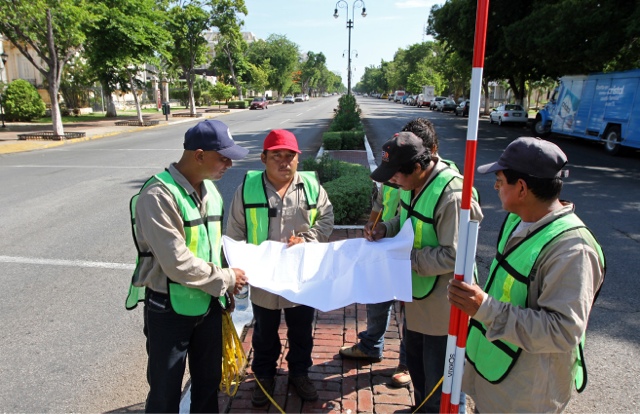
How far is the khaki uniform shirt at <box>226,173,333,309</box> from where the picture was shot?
2.96 m

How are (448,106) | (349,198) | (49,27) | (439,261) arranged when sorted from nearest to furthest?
(439,261)
(349,198)
(49,27)
(448,106)

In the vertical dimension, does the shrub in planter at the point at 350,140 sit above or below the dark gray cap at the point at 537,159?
below

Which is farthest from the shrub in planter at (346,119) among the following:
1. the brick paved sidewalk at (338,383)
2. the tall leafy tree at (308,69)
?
the tall leafy tree at (308,69)

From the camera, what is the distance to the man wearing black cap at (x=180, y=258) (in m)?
2.24

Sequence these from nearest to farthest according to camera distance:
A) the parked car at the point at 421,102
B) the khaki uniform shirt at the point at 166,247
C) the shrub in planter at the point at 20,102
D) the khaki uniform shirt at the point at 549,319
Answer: the khaki uniform shirt at the point at 549,319 → the khaki uniform shirt at the point at 166,247 → the shrub in planter at the point at 20,102 → the parked car at the point at 421,102

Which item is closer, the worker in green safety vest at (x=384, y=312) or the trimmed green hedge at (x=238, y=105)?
the worker in green safety vest at (x=384, y=312)

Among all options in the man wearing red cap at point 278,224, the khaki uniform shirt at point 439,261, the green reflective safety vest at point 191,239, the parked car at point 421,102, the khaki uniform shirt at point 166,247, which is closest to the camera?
the khaki uniform shirt at point 166,247

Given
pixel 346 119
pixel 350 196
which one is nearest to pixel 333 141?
pixel 346 119

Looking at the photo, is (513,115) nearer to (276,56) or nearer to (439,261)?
(439,261)

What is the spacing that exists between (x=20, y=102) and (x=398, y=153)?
106 feet

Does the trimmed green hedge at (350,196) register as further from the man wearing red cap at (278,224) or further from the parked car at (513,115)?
the parked car at (513,115)

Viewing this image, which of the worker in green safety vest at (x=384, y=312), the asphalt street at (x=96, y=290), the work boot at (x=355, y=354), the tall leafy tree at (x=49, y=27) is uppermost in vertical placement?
the tall leafy tree at (x=49, y=27)

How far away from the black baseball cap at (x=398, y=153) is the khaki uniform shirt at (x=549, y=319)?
0.79m

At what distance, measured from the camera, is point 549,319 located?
172cm
